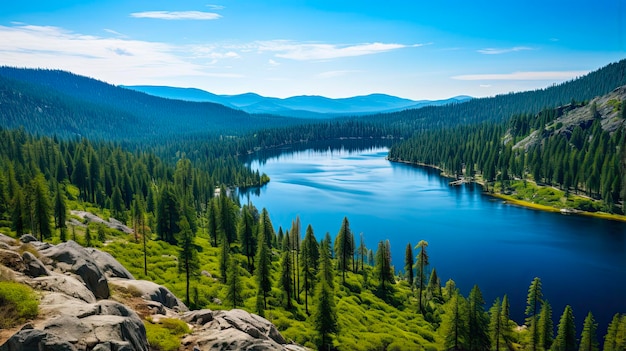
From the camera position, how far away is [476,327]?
56.3 meters

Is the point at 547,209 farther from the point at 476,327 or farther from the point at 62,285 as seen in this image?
the point at 62,285

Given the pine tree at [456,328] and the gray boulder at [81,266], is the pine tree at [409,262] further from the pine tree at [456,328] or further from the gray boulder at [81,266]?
the gray boulder at [81,266]

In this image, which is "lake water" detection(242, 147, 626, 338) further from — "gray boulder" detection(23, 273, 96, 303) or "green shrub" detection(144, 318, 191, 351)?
"gray boulder" detection(23, 273, 96, 303)

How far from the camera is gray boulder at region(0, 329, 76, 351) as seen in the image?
18172 millimetres

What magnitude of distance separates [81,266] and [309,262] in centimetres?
4375

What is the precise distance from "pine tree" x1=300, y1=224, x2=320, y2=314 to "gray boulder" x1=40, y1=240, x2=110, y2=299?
118 feet

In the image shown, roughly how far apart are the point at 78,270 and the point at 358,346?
35.4m

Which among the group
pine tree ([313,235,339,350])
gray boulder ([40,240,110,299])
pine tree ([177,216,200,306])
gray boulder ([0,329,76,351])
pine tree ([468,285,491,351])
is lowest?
pine tree ([468,285,491,351])

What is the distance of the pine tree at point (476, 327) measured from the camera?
55.6 m

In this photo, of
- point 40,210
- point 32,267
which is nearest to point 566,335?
point 32,267

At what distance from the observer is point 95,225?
259ft

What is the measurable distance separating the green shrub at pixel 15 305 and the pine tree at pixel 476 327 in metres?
52.7

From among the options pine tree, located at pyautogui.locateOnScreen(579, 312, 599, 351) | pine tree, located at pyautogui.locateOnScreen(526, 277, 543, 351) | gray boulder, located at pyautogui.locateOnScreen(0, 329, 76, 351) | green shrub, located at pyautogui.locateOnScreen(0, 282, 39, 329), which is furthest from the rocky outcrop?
pine tree, located at pyautogui.locateOnScreen(579, 312, 599, 351)

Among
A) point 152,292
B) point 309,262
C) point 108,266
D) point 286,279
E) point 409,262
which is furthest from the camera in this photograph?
point 409,262
